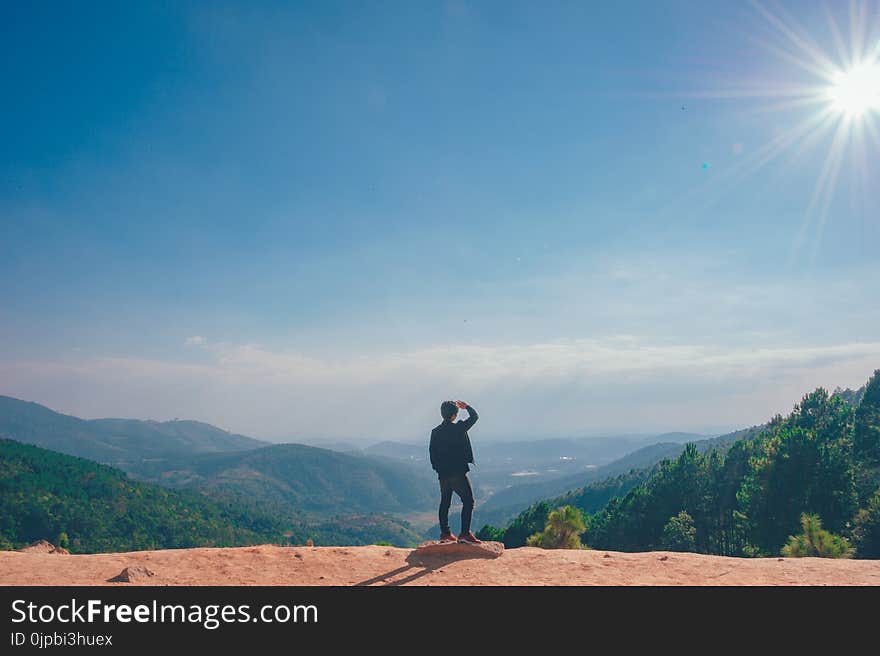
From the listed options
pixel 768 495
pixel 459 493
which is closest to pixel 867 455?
pixel 768 495

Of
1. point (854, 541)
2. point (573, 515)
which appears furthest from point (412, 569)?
point (854, 541)

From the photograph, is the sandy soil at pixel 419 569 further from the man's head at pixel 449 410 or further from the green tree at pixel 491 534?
the green tree at pixel 491 534

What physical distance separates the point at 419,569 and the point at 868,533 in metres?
27.4

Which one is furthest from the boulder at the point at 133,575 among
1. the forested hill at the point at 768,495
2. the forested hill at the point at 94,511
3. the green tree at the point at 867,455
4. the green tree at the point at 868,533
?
the forested hill at the point at 94,511

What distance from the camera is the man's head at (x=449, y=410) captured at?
33.9ft

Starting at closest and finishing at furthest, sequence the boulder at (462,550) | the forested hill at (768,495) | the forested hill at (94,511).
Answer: the boulder at (462,550) < the forested hill at (768,495) < the forested hill at (94,511)

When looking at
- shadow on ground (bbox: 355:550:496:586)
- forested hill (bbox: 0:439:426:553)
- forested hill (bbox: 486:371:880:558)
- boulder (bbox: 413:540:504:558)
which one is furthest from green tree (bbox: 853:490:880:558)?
forested hill (bbox: 0:439:426:553)

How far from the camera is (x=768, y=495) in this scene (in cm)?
3647

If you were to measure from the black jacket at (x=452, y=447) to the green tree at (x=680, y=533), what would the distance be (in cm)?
4620

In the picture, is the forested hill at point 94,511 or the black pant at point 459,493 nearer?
the black pant at point 459,493

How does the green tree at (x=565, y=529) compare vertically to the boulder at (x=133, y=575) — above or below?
below

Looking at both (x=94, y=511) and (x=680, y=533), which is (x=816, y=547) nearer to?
(x=680, y=533)
